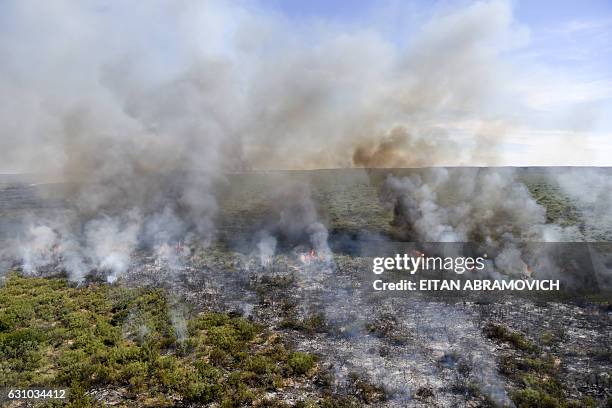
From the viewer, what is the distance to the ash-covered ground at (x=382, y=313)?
53.5 ft

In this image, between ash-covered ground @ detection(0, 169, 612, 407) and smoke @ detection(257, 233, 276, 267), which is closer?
ash-covered ground @ detection(0, 169, 612, 407)

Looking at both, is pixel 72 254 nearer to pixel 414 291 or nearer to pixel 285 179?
pixel 414 291

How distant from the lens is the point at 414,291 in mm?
27906

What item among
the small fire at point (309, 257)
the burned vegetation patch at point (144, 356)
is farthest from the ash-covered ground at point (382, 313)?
the burned vegetation patch at point (144, 356)

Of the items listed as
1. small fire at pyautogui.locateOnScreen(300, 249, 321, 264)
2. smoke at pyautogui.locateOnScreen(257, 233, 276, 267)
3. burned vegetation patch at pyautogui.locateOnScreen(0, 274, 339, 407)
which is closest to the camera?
burned vegetation patch at pyautogui.locateOnScreen(0, 274, 339, 407)

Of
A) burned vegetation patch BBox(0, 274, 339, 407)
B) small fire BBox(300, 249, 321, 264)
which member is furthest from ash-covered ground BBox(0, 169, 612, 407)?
burned vegetation patch BBox(0, 274, 339, 407)

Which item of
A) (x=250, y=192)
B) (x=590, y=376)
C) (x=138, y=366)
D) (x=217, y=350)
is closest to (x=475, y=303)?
(x=590, y=376)

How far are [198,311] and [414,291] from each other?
15.2 m

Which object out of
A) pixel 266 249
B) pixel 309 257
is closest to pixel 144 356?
pixel 309 257

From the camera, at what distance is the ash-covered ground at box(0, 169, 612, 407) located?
16.3 meters

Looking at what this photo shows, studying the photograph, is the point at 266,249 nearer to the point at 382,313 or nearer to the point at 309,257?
the point at 309,257

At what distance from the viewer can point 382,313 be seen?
23750 mm

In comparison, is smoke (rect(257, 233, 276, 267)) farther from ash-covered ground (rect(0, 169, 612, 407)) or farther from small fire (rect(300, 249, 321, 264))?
small fire (rect(300, 249, 321, 264))

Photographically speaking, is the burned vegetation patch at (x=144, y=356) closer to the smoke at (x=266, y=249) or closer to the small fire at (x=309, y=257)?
the smoke at (x=266, y=249)
